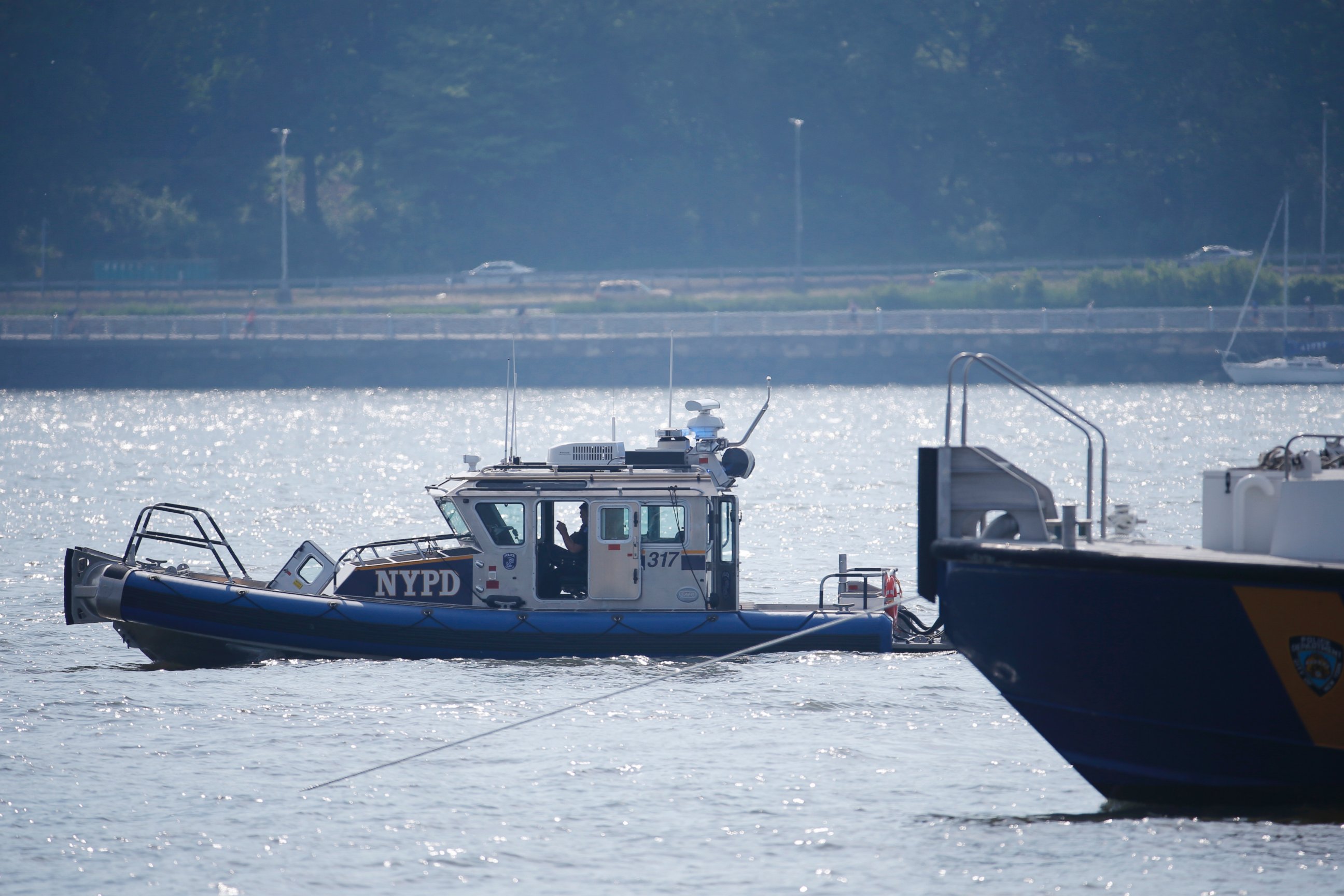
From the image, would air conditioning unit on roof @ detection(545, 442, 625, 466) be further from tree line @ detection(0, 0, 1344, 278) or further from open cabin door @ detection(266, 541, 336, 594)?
tree line @ detection(0, 0, 1344, 278)

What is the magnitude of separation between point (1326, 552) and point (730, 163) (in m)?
92.2

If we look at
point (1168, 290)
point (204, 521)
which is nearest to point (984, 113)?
point (1168, 290)

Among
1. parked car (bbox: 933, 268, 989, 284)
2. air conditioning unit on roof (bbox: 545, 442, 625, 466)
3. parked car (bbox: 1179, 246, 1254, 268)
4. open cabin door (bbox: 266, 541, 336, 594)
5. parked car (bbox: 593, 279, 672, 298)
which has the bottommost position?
open cabin door (bbox: 266, 541, 336, 594)

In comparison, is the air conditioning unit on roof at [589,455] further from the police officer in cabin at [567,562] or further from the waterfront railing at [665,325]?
the waterfront railing at [665,325]

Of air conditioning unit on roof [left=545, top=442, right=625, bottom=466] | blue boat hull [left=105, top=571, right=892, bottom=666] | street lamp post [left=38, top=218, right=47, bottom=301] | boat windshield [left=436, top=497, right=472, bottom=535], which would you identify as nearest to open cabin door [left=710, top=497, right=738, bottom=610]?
blue boat hull [left=105, top=571, right=892, bottom=666]

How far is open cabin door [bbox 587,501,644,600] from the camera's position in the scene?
56.8ft

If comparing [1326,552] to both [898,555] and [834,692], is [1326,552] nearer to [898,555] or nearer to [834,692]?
[834,692]

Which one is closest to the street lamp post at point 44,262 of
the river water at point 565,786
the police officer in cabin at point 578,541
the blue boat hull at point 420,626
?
the river water at point 565,786

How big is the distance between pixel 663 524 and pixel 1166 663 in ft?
22.3

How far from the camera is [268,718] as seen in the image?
1590 centimetres

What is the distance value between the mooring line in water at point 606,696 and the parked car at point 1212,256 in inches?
3115

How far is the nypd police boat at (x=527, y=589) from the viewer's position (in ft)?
57.2

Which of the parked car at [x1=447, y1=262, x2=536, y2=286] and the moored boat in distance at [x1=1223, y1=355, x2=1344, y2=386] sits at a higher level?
the parked car at [x1=447, y1=262, x2=536, y2=286]

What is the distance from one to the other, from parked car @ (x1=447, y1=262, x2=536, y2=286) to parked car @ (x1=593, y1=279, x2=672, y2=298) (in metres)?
6.49
